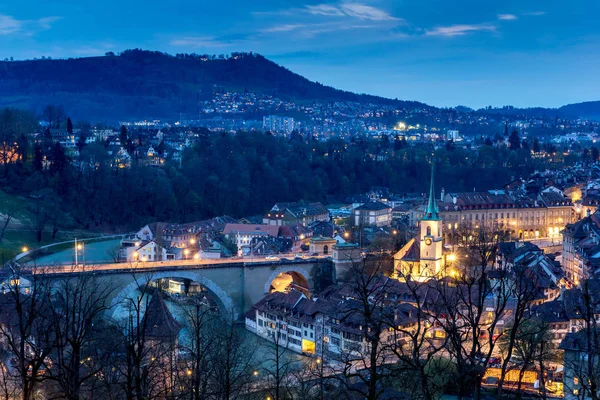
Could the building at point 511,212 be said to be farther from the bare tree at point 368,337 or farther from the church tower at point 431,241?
the bare tree at point 368,337

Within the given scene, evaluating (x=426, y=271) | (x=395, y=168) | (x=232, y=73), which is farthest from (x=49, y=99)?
(x=426, y=271)

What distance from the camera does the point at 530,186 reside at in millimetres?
46688

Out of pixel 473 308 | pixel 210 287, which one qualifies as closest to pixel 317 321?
pixel 473 308

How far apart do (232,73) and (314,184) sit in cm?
7699

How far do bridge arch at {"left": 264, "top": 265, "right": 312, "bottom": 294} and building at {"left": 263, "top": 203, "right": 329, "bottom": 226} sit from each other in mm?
11577

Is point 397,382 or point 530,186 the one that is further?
point 530,186

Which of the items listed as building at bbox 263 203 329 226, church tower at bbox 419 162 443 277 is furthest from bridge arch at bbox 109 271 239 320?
building at bbox 263 203 329 226

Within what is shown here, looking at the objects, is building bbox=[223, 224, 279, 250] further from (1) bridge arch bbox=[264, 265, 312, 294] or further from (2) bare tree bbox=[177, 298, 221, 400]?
(2) bare tree bbox=[177, 298, 221, 400]

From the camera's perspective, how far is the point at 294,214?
40.4 meters

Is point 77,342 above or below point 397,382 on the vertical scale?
above

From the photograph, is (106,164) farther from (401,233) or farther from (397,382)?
(397,382)

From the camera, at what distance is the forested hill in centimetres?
10419

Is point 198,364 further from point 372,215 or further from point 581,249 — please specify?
point 372,215

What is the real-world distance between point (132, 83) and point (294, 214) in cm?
7870
